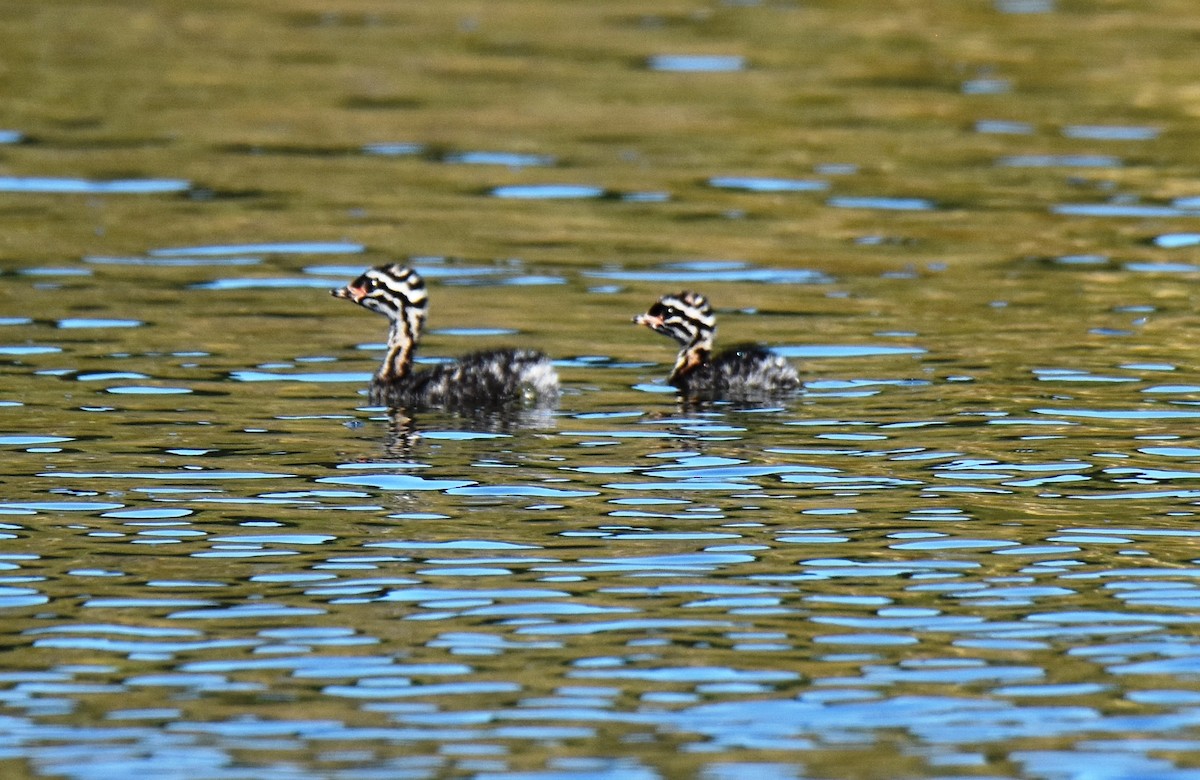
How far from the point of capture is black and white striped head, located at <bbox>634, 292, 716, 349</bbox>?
574 inches

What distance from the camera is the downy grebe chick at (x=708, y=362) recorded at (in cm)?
1388

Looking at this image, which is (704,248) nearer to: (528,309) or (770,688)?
(528,309)

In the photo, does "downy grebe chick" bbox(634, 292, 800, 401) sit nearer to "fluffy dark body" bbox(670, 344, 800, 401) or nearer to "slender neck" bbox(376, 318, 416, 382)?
"fluffy dark body" bbox(670, 344, 800, 401)

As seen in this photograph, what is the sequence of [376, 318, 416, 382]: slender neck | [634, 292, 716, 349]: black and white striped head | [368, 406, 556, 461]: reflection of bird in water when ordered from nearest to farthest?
[368, 406, 556, 461]: reflection of bird in water → [376, 318, 416, 382]: slender neck → [634, 292, 716, 349]: black and white striped head

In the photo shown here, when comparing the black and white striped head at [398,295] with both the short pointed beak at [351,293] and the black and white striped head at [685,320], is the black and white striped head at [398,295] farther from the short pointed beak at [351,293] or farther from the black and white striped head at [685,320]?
the black and white striped head at [685,320]

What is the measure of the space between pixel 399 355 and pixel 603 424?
5.75ft

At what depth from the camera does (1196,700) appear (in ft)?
27.0

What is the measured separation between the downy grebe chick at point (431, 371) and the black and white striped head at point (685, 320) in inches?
41.3

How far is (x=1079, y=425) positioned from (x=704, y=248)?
249 inches

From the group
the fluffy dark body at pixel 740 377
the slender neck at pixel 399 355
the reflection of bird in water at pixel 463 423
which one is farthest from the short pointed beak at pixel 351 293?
the fluffy dark body at pixel 740 377

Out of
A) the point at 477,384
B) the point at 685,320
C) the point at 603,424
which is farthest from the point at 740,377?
the point at 477,384

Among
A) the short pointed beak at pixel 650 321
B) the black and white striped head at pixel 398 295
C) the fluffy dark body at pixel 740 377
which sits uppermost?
the black and white striped head at pixel 398 295

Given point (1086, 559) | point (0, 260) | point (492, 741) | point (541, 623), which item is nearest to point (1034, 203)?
point (0, 260)

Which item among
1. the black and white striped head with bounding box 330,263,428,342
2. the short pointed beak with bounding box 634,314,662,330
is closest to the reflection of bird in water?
the black and white striped head with bounding box 330,263,428,342
